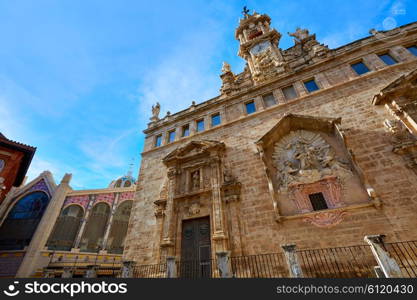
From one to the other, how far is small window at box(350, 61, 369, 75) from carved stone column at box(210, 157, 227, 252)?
10.4m

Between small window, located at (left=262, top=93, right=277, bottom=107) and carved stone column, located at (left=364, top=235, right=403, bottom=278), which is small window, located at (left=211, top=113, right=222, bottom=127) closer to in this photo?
small window, located at (left=262, top=93, right=277, bottom=107)

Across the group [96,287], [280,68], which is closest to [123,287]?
[96,287]

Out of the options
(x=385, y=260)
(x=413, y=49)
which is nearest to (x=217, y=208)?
(x=385, y=260)

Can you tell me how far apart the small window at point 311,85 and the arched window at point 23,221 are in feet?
92.5

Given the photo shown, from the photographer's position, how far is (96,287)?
4.61 m

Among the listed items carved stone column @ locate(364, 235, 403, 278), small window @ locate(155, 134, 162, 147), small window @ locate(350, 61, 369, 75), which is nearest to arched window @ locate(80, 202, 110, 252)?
small window @ locate(155, 134, 162, 147)

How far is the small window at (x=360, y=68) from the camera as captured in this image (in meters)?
11.5

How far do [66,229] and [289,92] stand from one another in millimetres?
25482

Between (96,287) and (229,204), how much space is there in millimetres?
6898

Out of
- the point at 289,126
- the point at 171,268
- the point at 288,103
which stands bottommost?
the point at 171,268

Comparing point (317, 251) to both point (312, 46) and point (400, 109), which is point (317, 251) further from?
point (312, 46)

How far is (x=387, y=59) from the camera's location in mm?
11391

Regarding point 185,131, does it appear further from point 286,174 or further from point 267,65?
point 286,174

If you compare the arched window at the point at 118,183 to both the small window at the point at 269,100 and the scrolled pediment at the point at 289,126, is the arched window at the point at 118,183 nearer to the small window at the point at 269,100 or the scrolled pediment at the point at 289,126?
the small window at the point at 269,100
